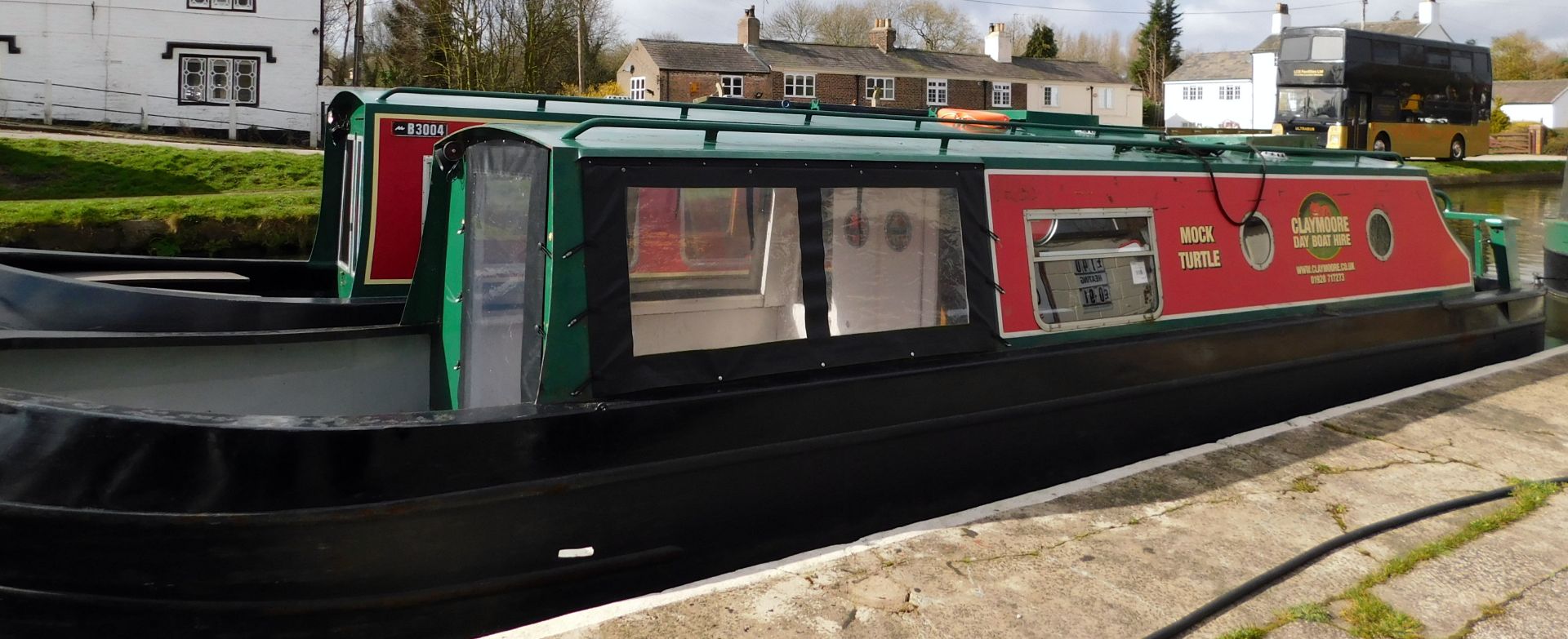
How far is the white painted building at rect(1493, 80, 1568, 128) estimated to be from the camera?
217 ft

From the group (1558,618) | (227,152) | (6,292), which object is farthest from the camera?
(227,152)

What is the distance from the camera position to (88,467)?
3.47 meters

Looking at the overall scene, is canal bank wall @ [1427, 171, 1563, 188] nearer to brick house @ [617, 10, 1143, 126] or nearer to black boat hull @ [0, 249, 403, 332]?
brick house @ [617, 10, 1143, 126]

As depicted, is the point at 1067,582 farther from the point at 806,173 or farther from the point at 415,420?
the point at 415,420

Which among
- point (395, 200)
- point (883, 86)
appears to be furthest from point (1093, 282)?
point (883, 86)

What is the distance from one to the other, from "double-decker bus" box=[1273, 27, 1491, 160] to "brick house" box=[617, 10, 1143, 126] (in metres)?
13.0

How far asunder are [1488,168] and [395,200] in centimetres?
3538

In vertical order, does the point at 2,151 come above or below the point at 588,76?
below

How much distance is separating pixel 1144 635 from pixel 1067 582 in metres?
0.44

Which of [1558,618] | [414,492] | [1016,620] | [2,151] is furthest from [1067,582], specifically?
[2,151]

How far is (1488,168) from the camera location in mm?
33312

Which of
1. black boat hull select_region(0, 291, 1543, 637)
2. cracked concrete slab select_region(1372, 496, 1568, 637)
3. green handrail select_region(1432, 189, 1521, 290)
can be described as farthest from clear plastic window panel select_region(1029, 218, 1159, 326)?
green handrail select_region(1432, 189, 1521, 290)

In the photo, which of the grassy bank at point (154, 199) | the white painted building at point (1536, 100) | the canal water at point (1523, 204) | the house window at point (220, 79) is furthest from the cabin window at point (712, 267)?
the white painted building at point (1536, 100)

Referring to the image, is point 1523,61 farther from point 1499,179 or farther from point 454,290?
point 454,290
